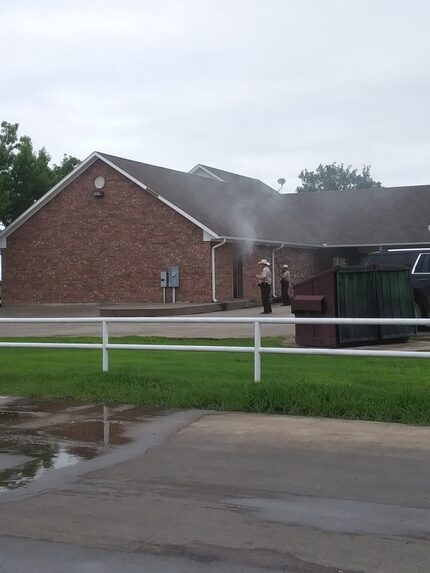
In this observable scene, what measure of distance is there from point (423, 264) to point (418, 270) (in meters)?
0.17

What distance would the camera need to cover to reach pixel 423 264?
53.5 feet

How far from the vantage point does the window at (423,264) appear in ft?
53.4

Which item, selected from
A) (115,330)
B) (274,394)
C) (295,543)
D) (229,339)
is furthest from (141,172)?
(295,543)

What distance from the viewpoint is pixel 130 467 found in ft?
20.4

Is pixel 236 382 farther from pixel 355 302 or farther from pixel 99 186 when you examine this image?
pixel 99 186

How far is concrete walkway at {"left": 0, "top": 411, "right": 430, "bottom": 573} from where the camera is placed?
13.9 feet

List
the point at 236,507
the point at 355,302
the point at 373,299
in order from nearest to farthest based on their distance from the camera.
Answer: the point at 236,507 → the point at 355,302 → the point at 373,299

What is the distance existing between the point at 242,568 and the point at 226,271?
25122 mm

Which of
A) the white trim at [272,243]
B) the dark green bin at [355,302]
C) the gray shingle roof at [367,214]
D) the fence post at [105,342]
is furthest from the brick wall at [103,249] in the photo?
the fence post at [105,342]

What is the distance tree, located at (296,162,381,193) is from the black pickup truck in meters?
74.6

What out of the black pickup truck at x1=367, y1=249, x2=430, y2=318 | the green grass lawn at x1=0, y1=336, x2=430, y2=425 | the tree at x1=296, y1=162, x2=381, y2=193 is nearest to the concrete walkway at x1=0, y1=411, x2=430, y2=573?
the green grass lawn at x1=0, y1=336, x2=430, y2=425

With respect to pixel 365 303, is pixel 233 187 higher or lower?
higher

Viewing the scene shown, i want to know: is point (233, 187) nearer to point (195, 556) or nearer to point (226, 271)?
point (226, 271)

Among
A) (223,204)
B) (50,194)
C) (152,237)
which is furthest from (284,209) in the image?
(50,194)
